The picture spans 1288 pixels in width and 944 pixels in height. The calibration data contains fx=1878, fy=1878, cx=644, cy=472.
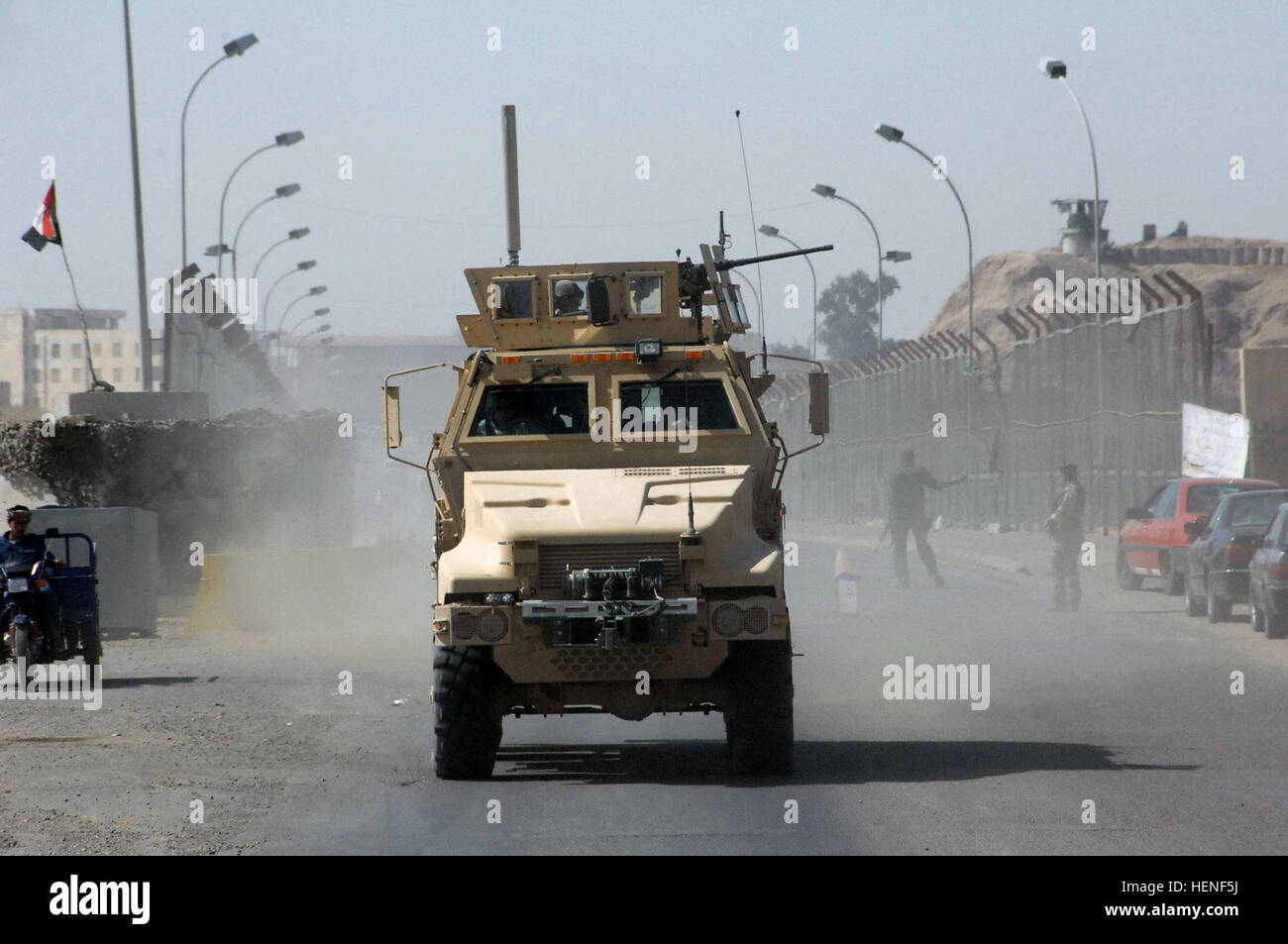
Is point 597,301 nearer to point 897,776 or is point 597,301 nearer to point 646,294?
point 646,294

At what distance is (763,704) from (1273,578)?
10710 millimetres

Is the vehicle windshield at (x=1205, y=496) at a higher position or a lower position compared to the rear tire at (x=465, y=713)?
higher

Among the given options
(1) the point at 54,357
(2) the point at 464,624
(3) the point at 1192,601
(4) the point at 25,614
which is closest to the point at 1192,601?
(3) the point at 1192,601

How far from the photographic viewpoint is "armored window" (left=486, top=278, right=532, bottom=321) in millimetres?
12758

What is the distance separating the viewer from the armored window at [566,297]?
42.1 feet

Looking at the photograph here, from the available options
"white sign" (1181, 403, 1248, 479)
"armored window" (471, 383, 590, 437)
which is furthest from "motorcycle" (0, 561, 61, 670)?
"white sign" (1181, 403, 1248, 479)

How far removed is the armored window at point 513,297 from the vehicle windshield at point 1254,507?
1195 cm

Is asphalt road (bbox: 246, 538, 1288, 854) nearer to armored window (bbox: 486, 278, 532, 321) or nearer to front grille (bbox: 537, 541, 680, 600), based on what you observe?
front grille (bbox: 537, 541, 680, 600)

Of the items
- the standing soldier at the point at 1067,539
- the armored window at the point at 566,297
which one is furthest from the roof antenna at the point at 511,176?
the standing soldier at the point at 1067,539

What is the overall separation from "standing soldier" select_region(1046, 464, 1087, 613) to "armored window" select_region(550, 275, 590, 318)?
11.6 metres
